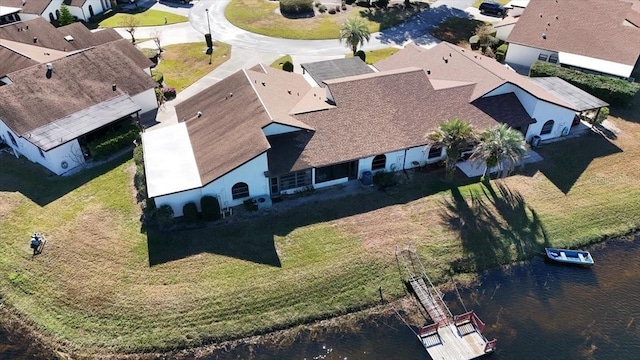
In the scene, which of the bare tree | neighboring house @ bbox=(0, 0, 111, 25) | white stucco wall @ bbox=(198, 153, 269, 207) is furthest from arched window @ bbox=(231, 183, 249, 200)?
neighboring house @ bbox=(0, 0, 111, 25)

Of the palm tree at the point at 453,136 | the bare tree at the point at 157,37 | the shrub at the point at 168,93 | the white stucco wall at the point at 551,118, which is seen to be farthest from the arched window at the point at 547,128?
the bare tree at the point at 157,37

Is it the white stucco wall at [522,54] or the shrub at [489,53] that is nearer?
the white stucco wall at [522,54]

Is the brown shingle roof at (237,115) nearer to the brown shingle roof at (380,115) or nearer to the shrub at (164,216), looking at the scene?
the brown shingle roof at (380,115)

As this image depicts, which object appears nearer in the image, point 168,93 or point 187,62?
point 168,93

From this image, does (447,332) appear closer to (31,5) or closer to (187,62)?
(187,62)

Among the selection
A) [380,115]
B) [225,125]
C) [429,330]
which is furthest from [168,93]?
[429,330]

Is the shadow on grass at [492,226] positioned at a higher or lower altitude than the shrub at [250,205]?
lower
